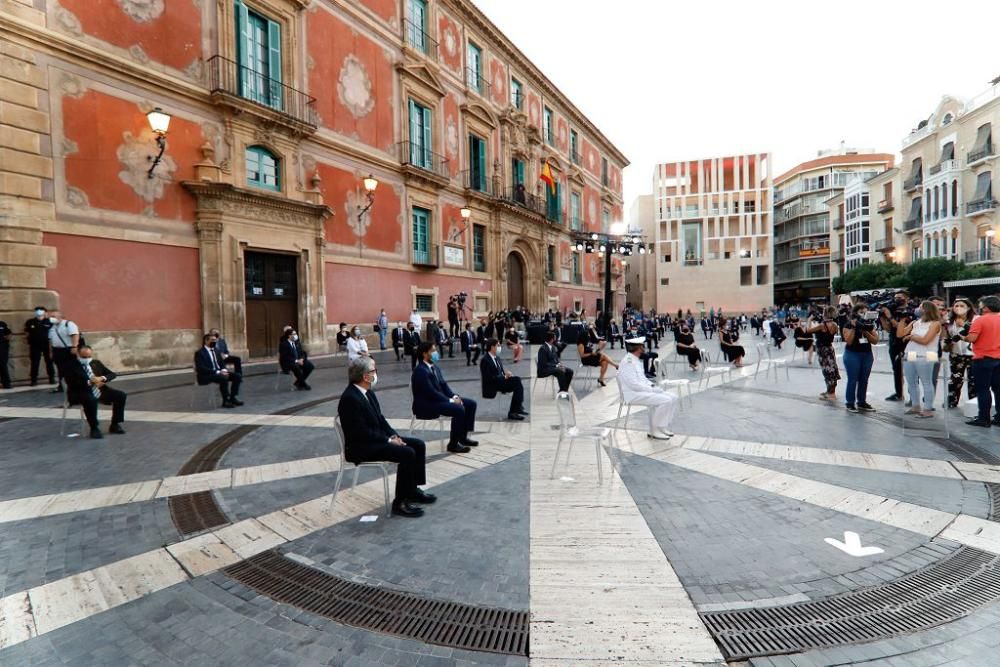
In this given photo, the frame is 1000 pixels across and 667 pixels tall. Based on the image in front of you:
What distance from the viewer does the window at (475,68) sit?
83.4 ft

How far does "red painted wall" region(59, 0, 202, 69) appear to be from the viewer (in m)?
11.6

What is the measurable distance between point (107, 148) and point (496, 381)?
39.1 feet

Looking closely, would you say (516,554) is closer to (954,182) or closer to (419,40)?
(419,40)

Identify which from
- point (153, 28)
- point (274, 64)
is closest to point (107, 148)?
point (153, 28)

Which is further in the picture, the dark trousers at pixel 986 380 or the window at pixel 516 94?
the window at pixel 516 94

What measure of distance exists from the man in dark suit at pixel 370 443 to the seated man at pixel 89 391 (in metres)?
4.87

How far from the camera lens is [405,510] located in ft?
13.2

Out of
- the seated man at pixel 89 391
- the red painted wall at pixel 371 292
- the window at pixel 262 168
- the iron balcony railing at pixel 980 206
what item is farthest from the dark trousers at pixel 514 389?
the iron balcony railing at pixel 980 206

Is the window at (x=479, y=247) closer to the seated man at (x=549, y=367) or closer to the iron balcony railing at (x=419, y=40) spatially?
the iron balcony railing at (x=419, y=40)

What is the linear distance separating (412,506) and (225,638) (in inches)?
68.0

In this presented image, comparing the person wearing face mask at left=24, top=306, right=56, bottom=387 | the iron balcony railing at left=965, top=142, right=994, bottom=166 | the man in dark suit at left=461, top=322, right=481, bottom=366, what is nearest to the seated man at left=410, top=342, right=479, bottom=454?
the man in dark suit at left=461, top=322, right=481, bottom=366

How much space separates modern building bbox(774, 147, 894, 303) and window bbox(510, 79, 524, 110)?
43980mm

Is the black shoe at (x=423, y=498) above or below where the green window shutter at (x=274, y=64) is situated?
below

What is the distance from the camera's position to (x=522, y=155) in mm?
29609
